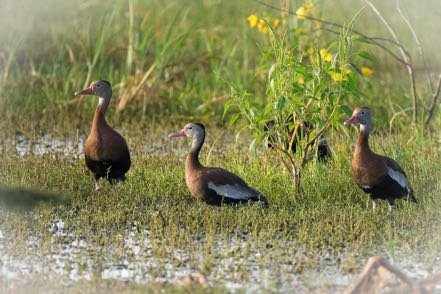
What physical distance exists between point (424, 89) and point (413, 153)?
9.27 ft

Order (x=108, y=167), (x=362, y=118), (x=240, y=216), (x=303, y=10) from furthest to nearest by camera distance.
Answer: (x=303, y=10)
(x=108, y=167)
(x=362, y=118)
(x=240, y=216)

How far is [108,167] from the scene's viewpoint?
8570 mm

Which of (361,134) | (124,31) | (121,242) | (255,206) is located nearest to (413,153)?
(361,134)

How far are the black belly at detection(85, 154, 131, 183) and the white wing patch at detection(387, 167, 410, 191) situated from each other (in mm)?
2232

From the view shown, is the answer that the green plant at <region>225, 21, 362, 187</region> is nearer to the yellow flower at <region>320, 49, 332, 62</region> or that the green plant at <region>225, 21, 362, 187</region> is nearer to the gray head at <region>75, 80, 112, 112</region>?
the yellow flower at <region>320, 49, 332, 62</region>

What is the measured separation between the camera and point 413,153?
927 centimetres

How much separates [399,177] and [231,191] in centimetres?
129

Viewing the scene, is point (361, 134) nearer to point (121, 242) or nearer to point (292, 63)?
point (292, 63)

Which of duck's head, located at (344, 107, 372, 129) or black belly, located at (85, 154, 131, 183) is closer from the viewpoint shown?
duck's head, located at (344, 107, 372, 129)

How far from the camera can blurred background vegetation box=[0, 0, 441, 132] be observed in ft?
37.4

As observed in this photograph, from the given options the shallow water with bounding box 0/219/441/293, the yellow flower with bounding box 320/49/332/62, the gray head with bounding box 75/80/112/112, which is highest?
the yellow flower with bounding box 320/49/332/62

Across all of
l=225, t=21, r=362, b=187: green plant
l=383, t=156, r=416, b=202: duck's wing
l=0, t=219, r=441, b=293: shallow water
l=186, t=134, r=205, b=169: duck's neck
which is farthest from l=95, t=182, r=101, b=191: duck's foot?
l=383, t=156, r=416, b=202: duck's wing

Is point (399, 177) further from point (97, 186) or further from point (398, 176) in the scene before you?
point (97, 186)

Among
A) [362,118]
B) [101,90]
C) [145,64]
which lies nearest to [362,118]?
[362,118]
